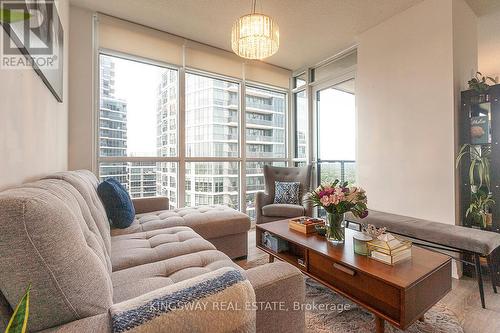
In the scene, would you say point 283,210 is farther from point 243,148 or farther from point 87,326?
point 87,326

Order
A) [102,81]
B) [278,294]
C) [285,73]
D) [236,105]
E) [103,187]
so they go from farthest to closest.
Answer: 1. [285,73]
2. [236,105]
3. [102,81]
4. [103,187]
5. [278,294]

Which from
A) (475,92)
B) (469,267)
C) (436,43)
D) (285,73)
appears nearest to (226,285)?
(469,267)

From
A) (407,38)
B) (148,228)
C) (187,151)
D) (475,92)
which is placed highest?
(407,38)

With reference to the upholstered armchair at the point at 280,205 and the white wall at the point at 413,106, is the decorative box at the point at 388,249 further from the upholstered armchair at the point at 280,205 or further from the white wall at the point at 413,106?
the upholstered armchair at the point at 280,205

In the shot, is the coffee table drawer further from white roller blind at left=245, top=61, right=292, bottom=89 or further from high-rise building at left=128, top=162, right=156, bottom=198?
white roller blind at left=245, top=61, right=292, bottom=89

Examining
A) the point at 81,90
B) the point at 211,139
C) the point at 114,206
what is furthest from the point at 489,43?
the point at 81,90

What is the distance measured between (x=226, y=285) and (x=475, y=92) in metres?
2.82

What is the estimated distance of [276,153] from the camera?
4.41m

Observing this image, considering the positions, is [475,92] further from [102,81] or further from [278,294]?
[102,81]

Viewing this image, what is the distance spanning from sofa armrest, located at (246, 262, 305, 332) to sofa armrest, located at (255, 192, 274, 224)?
223 centimetres

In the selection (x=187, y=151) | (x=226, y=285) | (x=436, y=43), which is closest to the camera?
(x=226, y=285)

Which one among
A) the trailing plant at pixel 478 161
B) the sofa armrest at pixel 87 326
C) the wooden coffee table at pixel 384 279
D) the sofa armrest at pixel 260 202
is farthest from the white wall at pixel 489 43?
the sofa armrest at pixel 87 326

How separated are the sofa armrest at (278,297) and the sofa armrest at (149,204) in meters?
1.99

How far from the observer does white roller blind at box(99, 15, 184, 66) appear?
2791 mm
